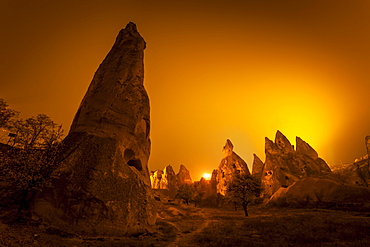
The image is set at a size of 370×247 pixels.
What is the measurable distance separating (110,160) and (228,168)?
7750 centimetres

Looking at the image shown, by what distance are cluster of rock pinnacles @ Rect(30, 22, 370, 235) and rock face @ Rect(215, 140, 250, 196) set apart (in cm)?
6725

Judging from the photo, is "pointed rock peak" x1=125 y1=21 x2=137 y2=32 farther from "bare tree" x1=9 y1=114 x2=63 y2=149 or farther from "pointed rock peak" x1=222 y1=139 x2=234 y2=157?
"pointed rock peak" x1=222 y1=139 x2=234 y2=157

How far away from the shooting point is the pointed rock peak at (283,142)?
3392 inches

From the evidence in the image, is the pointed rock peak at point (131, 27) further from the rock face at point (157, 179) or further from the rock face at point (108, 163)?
the rock face at point (157, 179)

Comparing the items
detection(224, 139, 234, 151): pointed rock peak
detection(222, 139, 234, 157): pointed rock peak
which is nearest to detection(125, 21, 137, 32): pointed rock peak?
detection(222, 139, 234, 157): pointed rock peak

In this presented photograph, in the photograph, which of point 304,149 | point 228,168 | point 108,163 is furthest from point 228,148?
A: point 108,163

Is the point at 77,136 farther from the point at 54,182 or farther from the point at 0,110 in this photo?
the point at 0,110

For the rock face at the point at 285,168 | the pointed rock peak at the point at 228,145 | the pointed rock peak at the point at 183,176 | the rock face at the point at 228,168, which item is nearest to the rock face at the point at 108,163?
the rock face at the point at 285,168

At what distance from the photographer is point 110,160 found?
19.3 meters

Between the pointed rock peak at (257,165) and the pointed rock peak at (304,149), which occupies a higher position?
the pointed rock peak at (304,149)

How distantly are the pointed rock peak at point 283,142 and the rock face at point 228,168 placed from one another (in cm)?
1910

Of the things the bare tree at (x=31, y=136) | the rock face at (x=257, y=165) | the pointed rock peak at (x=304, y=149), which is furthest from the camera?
the rock face at (x=257, y=165)

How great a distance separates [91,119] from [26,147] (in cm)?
677

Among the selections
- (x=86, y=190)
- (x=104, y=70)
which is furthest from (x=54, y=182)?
(x=104, y=70)
